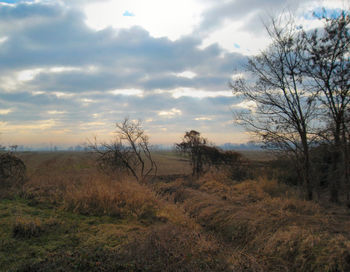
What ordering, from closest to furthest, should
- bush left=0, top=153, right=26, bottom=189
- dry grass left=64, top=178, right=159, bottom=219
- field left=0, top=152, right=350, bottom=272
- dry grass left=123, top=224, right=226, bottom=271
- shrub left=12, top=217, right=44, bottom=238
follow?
dry grass left=123, top=224, right=226, bottom=271
field left=0, top=152, right=350, bottom=272
shrub left=12, top=217, right=44, bottom=238
dry grass left=64, top=178, right=159, bottom=219
bush left=0, top=153, right=26, bottom=189

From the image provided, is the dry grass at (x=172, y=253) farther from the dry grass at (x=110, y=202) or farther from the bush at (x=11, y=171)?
the bush at (x=11, y=171)

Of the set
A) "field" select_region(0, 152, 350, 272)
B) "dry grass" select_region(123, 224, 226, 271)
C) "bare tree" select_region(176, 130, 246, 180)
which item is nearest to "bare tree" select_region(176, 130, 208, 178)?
"bare tree" select_region(176, 130, 246, 180)

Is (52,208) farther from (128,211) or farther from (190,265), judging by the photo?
(190,265)

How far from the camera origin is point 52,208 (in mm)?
7957

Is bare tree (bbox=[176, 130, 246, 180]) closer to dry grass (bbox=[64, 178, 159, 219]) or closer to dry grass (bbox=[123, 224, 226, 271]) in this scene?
dry grass (bbox=[64, 178, 159, 219])

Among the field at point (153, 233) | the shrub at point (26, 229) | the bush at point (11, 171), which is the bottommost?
the field at point (153, 233)

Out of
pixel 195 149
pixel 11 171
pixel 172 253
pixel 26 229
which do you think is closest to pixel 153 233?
pixel 172 253

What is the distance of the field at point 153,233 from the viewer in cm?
434

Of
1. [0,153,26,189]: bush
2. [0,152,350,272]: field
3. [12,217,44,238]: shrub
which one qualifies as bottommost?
[0,152,350,272]: field

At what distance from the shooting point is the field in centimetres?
434

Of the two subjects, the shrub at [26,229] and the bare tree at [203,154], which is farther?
the bare tree at [203,154]

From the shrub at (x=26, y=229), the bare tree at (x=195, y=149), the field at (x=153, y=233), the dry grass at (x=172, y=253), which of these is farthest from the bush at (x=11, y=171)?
the bare tree at (x=195, y=149)

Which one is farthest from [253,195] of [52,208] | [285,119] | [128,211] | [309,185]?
[52,208]

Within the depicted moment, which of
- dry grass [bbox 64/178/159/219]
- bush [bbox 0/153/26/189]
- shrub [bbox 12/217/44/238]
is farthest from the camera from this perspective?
bush [bbox 0/153/26/189]
